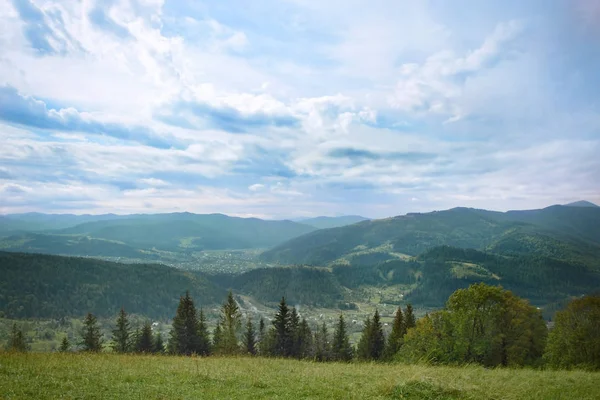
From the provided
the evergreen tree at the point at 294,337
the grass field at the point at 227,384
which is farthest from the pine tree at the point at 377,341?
the grass field at the point at 227,384

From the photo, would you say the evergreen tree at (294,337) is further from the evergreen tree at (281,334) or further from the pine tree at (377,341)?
the pine tree at (377,341)

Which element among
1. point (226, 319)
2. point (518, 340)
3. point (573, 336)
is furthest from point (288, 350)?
point (573, 336)

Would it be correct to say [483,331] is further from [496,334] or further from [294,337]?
[294,337]

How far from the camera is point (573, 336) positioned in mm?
32406

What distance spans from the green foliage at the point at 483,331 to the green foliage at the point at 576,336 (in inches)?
139

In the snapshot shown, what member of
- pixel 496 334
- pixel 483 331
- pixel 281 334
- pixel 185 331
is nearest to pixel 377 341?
pixel 281 334

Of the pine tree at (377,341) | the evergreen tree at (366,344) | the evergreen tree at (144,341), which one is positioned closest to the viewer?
the evergreen tree at (144,341)

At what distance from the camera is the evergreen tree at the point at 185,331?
2115 inches

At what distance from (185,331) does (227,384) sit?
4704cm

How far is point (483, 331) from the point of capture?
123ft

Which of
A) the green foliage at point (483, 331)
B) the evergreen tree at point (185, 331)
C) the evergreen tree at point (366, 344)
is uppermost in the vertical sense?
the green foliage at point (483, 331)

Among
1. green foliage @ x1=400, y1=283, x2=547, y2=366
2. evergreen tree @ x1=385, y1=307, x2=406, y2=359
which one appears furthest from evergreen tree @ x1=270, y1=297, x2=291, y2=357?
green foliage @ x1=400, y1=283, x2=547, y2=366

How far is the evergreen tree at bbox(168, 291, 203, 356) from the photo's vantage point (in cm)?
5372

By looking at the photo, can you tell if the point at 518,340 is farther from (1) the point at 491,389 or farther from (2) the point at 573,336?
(1) the point at 491,389
